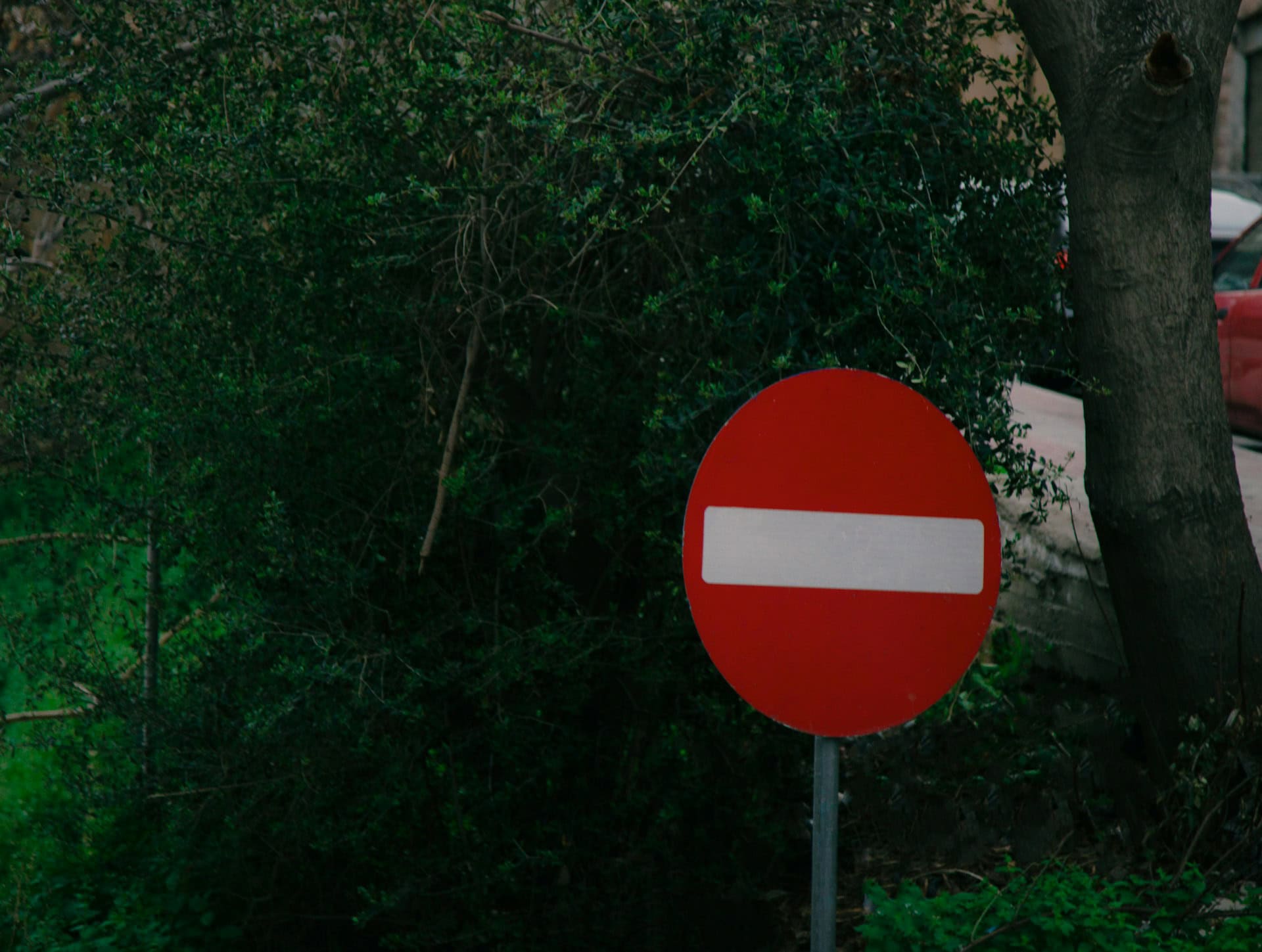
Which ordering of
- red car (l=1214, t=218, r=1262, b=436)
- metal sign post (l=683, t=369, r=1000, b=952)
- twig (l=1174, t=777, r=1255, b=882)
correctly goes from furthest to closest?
red car (l=1214, t=218, r=1262, b=436) < twig (l=1174, t=777, r=1255, b=882) < metal sign post (l=683, t=369, r=1000, b=952)

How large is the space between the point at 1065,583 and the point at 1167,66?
2.14m

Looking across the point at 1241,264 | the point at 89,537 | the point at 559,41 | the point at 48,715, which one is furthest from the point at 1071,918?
the point at 1241,264

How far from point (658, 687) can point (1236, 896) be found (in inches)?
80.1

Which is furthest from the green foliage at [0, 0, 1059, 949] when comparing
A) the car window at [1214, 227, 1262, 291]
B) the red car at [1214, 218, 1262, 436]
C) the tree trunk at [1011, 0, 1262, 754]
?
the car window at [1214, 227, 1262, 291]

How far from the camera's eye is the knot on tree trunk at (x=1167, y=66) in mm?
3848

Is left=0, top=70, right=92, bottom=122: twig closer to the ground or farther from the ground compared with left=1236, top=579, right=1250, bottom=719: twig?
farther from the ground

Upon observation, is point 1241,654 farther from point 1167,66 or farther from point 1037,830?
point 1167,66

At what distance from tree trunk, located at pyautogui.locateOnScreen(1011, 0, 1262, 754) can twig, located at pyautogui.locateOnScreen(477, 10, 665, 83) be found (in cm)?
117

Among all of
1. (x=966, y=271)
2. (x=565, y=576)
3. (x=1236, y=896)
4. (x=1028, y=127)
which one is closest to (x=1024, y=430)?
(x=966, y=271)

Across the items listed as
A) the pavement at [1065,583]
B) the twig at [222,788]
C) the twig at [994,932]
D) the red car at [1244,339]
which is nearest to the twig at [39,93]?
the twig at [222,788]

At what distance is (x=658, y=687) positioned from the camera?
16.1 ft

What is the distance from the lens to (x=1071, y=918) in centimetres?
344

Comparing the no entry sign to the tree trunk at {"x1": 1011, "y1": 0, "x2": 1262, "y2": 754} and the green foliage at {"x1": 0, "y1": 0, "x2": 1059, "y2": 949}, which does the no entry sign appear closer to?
the green foliage at {"x1": 0, "y1": 0, "x2": 1059, "y2": 949}

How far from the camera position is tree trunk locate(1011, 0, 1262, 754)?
12.9 feet
